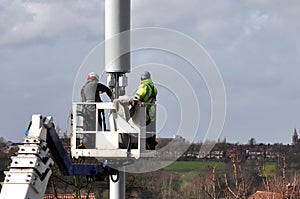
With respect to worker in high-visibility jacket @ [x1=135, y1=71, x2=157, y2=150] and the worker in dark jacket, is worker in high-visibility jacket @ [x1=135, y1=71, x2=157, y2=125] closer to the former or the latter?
worker in high-visibility jacket @ [x1=135, y1=71, x2=157, y2=150]

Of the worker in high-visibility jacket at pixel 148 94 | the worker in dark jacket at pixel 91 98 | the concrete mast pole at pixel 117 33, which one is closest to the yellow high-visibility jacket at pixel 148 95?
the worker in high-visibility jacket at pixel 148 94

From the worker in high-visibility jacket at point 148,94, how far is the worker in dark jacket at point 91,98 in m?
0.89

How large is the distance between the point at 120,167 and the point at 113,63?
2398mm

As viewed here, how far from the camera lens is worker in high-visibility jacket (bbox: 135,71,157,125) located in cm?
1587

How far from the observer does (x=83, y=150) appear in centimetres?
1605

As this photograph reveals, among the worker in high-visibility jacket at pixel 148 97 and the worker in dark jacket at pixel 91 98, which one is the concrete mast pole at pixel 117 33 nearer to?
the worker in dark jacket at pixel 91 98

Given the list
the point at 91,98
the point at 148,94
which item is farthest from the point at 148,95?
the point at 91,98

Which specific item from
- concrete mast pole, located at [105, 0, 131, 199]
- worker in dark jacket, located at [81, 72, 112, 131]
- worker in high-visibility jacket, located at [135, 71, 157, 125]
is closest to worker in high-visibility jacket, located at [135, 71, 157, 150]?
worker in high-visibility jacket, located at [135, 71, 157, 125]

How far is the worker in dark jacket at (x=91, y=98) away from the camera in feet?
52.4

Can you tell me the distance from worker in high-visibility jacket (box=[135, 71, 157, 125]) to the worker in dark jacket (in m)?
0.89

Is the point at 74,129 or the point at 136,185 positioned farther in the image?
the point at 136,185

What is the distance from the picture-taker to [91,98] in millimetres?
16094

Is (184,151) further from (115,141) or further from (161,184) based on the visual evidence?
(161,184)

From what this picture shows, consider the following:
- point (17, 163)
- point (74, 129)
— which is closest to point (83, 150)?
point (74, 129)
